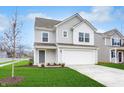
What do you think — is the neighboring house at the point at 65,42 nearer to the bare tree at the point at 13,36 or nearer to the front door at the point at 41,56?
the front door at the point at 41,56

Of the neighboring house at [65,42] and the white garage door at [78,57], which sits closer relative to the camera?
the neighboring house at [65,42]

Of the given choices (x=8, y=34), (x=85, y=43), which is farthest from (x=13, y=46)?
(x=85, y=43)

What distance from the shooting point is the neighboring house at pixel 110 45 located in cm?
2716

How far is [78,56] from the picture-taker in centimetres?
2131

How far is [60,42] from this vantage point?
21.0m

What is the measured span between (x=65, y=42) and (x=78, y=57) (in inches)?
96.9

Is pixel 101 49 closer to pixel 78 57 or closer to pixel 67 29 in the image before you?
pixel 78 57

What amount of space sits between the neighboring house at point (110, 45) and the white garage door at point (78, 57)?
5571 millimetres

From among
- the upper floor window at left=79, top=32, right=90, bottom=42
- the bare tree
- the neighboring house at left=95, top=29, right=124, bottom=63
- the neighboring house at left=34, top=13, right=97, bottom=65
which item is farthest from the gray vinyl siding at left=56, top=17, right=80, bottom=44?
the bare tree

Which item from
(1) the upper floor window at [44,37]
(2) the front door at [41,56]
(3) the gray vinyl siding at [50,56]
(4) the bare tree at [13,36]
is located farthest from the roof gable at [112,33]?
(4) the bare tree at [13,36]
